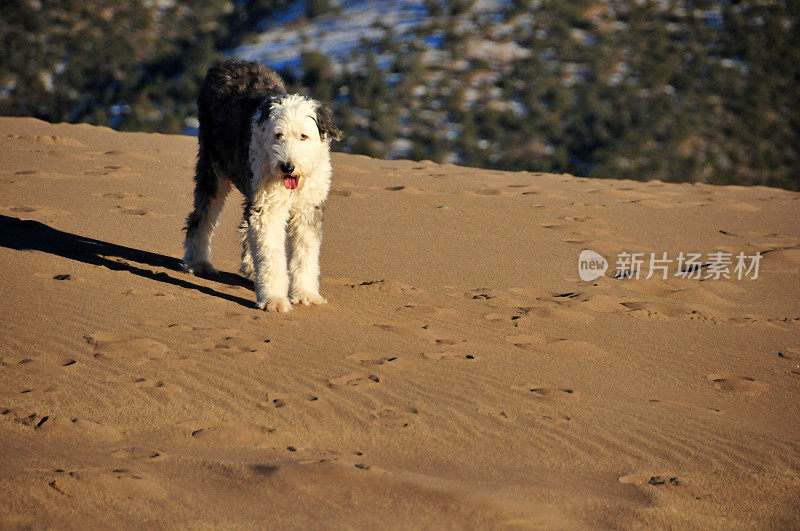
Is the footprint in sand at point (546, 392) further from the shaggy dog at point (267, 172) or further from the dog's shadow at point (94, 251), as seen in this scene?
the dog's shadow at point (94, 251)

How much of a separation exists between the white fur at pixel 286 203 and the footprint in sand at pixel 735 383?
9.98 feet

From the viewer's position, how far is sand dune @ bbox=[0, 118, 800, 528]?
3695 millimetres

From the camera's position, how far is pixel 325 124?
20.6 ft

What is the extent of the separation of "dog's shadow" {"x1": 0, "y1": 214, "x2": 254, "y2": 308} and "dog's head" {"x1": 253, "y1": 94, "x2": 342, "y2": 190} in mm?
1231

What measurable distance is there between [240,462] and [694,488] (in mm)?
2198

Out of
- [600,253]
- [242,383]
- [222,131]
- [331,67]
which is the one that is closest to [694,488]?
[242,383]

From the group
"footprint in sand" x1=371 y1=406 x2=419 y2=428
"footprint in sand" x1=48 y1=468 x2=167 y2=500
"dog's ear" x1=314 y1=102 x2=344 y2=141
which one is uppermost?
"dog's ear" x1=314 y1=102 x2=344 y2=141

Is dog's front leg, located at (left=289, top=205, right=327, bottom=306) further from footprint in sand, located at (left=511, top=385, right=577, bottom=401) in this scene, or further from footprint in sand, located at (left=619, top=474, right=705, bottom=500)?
footprint in sand, located at (left=619, top=474, right=705, bottom=500)

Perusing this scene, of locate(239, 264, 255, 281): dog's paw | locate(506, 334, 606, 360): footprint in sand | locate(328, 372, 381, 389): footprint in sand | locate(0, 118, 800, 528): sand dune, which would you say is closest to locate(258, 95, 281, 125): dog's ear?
locate(0, 118, 800, 528): sand dune

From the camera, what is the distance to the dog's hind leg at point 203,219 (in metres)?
7.58

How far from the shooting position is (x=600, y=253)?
9.38m

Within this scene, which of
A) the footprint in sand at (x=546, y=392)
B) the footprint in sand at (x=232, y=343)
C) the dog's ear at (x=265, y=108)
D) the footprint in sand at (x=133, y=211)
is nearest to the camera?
the footprint in sand at (x=546, y=392)

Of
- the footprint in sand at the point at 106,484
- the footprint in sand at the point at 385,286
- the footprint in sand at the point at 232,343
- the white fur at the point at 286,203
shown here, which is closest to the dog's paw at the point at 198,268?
the white fur at the point at 286,203

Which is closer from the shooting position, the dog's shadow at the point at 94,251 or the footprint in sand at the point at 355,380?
the footprint in sand at the point at 355,380
